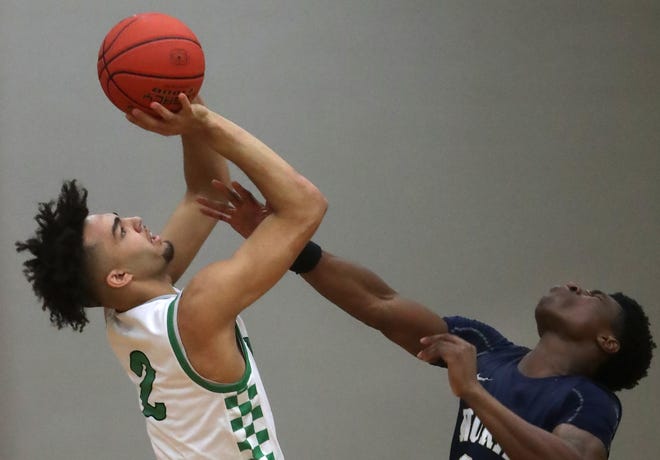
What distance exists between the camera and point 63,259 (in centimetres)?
265

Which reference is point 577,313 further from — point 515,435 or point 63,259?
point 63,259

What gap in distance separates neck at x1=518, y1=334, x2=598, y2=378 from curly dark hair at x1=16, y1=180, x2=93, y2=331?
4.57ft

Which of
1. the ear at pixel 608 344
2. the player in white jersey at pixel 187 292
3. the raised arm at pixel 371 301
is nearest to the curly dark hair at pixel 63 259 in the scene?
the player in white jersey at pixel 187 292

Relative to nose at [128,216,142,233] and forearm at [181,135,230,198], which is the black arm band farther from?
nose at [128,216,142,233]

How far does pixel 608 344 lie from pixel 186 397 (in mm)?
1362

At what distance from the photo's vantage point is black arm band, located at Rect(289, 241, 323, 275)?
326 centimetres

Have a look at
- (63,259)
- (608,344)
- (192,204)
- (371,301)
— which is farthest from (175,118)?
(608,344)

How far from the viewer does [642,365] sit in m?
3.24

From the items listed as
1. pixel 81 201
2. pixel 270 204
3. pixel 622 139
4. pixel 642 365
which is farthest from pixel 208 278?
pixel 622 139

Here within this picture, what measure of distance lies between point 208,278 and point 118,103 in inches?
21.8

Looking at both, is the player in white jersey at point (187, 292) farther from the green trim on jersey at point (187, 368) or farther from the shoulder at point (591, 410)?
the shoulder at point (591, 410)

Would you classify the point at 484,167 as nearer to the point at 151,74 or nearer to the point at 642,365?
the point at 642,365

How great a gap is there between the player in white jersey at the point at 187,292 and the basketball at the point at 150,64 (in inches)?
2.8

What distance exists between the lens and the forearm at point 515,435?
2.70 m
